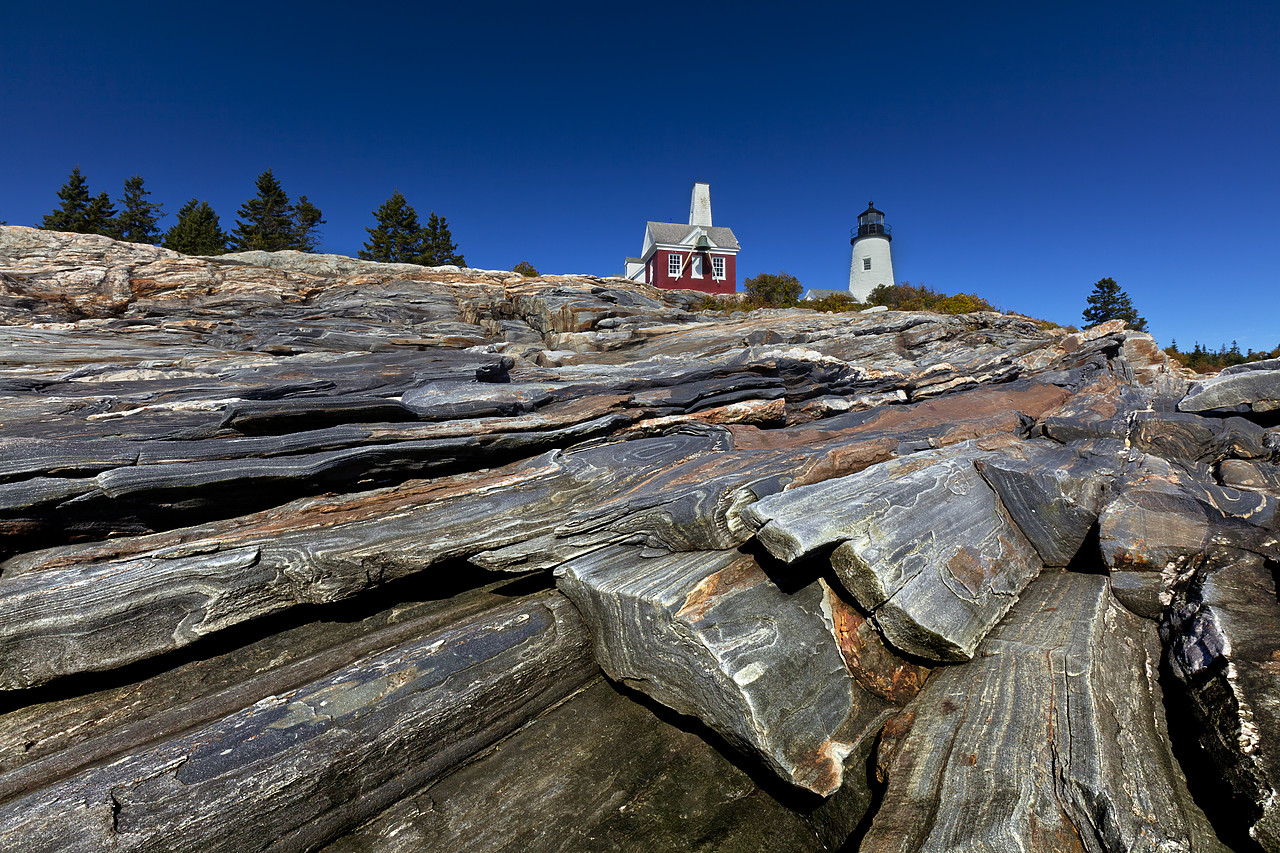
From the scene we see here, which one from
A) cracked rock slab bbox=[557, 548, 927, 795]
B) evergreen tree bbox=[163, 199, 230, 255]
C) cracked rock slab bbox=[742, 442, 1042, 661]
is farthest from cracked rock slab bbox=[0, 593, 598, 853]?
evergreen tree bbox=[163, 199, 230, 255]

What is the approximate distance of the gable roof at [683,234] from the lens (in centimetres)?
5925

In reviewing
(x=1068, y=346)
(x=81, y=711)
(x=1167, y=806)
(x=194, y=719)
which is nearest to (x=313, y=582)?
(x=194, y=719)

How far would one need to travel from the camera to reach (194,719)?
18.3 ft

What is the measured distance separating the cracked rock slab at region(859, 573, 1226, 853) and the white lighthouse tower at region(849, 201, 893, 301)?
229 feet

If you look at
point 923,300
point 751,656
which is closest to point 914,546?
point 751,656

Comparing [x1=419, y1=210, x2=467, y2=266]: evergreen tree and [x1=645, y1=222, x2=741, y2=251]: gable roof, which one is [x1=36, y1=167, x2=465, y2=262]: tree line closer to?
[x1=419, y1=210, x2=467, y2=266]: evergreen tree

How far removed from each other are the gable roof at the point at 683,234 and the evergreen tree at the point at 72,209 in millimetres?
55276

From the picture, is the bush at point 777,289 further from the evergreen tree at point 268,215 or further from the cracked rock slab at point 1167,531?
the evergreen tree at point 268,215

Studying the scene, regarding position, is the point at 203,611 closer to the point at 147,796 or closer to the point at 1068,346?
the point at 147,796

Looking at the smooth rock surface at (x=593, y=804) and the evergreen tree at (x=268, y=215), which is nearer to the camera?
the smooth rock surface at (x=593, y=804)

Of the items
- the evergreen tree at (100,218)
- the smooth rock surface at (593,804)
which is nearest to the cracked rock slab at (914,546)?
the smooth rock surface at (593,804)

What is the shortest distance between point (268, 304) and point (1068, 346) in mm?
32323

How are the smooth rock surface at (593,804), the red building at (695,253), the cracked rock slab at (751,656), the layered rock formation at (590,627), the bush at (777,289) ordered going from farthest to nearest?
the red building at (695,253) < the bush at (777,289) < the cracked rock slab at (751,656) < the smooth rock surface at (593,804) < the layered rock formation at (590,627)

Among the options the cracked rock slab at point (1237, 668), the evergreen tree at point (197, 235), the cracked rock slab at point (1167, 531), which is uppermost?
the evergreen tree at point (197, 235)
